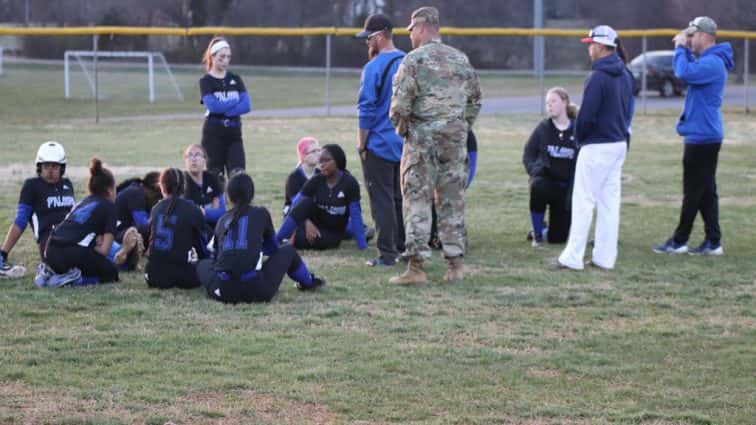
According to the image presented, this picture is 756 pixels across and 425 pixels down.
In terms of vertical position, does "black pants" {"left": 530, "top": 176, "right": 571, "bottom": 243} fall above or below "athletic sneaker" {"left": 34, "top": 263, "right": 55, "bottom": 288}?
above

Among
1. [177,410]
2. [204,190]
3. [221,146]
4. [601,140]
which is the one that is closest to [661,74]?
[221,146]

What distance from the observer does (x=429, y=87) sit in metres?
8.38

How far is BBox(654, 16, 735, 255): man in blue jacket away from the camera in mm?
9906

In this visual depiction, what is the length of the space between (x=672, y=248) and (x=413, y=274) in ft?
9.57

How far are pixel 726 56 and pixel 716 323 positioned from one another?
338cm

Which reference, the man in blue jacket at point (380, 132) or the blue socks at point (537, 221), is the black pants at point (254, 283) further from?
the blue socks at point (537, 221)

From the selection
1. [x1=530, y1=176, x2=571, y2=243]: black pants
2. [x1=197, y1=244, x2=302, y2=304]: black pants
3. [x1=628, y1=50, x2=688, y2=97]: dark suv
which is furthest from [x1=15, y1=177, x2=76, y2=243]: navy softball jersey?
[x1=628, y1=50, x2=688, y2=97]: dark suv

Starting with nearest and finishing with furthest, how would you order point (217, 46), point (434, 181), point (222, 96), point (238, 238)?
point (238, 238), point (434, 181), point (217, 46), point (222, 96)

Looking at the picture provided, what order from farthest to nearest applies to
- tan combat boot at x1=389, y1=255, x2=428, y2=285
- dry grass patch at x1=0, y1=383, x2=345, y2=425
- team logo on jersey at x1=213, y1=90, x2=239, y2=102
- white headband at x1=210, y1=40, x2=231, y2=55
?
team logo on jersey at x1=213, y1=90, x2=239, y2=102 → white headband at x1=210, y1=40, x2=231, y2=55 → tan combat boot at x1=389, y1=255, x2=428, y2=285 → dry grass patch at x1=0, y1=383, x2=345, y2=425

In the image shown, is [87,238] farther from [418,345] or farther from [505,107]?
[505,107]

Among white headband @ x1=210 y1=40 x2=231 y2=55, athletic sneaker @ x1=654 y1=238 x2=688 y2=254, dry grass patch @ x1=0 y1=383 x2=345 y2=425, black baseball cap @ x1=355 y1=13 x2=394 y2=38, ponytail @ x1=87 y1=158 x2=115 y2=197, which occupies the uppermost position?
black baseball cap @ x1=355 y1=13 x2=394 y2=38

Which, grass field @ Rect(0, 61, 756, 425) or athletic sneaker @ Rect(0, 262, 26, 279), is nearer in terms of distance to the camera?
grass field @ Rect(0, 61, 756, 425)

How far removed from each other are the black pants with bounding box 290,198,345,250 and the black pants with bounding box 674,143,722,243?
3.05 meters

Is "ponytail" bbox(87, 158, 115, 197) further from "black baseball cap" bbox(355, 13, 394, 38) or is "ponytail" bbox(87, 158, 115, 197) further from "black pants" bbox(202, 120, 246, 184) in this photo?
"black pants" bbox(202, 120, 246, 184)
